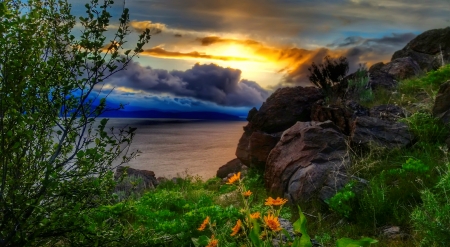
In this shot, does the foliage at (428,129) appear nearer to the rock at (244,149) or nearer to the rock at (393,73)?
the rock at (244,149)

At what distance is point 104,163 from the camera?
4.73 meters

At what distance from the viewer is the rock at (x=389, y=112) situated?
9448 millimetres

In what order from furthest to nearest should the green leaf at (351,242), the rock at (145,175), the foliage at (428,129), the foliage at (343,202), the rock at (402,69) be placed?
1. the rock at (402,69)
2. the rock at (145,175)
3. the foliage at (428,129)
4. the foliage at (343,202)
5. the green leaf at (351,242)

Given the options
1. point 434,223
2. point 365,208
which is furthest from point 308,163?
point 434,223

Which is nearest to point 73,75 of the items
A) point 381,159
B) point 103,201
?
point 103,201

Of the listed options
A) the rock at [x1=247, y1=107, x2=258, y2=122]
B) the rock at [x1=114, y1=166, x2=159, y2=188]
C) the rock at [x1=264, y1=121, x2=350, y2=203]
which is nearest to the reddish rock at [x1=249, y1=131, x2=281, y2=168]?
the rock at [x1=264, y1=121, x2=350, y2=203]

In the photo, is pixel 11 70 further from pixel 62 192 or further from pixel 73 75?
pixel 62 192

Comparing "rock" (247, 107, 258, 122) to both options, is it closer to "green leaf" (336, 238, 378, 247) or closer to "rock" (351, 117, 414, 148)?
"rock" (351, 117, 414, 148)

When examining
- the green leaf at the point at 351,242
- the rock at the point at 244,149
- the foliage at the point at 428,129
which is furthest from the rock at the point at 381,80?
the green leaf at the point at 351,242

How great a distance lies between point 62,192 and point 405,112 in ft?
23.6

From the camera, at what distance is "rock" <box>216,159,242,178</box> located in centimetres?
1434

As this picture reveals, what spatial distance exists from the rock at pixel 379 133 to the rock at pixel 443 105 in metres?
0.64

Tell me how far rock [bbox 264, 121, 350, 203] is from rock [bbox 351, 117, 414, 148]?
1.17 ft

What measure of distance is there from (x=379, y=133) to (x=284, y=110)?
9.88 feet
